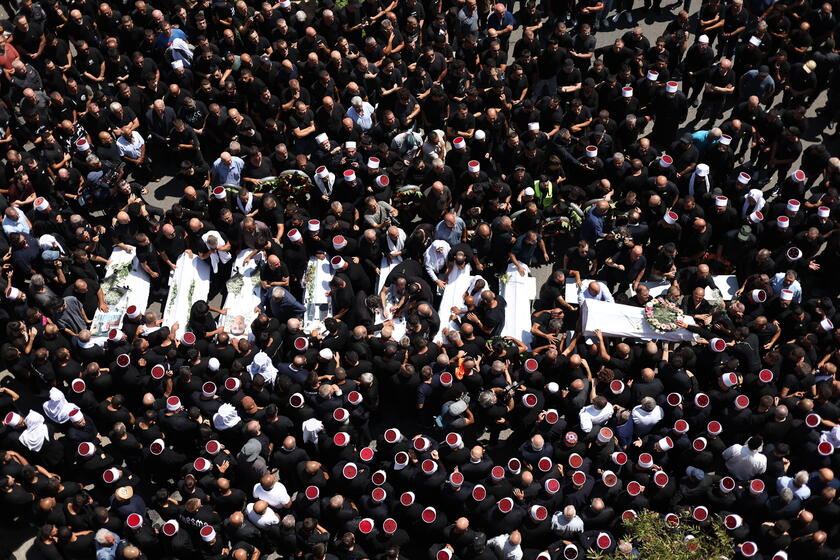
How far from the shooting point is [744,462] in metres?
12.8

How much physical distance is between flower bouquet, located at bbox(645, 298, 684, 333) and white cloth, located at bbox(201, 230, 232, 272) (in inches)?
295

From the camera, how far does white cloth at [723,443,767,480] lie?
12.8m

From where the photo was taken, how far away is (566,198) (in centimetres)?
1622

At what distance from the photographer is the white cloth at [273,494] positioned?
504 inches

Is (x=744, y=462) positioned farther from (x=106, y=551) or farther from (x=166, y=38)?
(x=166, y=38)

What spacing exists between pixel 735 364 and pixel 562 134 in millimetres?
5586

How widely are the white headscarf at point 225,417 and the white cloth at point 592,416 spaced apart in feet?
17.5

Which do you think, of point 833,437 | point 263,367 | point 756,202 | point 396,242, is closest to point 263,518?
point 263,367

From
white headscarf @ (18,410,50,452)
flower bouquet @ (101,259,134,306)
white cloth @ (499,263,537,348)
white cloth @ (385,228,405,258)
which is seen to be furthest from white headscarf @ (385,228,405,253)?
white headscarf @ (18,410,50,452)

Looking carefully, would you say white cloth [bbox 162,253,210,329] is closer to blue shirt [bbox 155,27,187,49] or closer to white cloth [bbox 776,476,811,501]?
blue shirt [bbox 155,27,187,49]

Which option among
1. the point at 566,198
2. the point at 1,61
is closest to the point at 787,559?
the point at 566,198

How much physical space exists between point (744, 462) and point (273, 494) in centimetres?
702

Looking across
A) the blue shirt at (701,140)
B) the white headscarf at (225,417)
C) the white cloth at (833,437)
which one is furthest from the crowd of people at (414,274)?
the blue shirt at (701,140)

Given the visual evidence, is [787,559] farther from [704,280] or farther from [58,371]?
[58,371]
